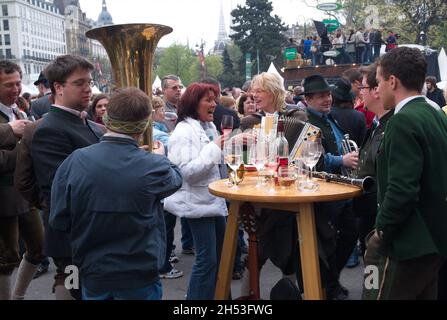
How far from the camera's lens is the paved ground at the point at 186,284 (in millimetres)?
4730

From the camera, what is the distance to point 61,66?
3160 mm

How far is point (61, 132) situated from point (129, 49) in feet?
2.64

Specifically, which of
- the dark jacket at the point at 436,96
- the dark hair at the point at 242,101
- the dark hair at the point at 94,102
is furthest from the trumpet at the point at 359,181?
the dark jacket at the point at 436,96

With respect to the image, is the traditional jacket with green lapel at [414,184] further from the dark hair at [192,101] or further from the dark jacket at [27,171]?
the dark jacket at [27,171]

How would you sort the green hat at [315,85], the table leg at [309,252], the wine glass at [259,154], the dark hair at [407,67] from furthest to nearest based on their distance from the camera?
the green hat at [315,85], the wine glass at [259,154], the table leg at [309,252], the dark hair at [407,67]

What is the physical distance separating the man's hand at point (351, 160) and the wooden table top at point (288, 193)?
56 centimetres

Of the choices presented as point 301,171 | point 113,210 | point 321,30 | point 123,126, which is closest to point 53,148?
point 123,126

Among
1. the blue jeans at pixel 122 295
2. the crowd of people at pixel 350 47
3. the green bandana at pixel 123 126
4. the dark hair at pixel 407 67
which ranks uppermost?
the crowd of people at pixel 350 47

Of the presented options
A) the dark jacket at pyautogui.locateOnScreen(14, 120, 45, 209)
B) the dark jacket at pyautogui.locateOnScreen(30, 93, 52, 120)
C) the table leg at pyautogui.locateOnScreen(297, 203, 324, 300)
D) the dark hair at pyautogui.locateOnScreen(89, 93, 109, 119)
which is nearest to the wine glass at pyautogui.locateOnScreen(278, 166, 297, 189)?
the table leg at pyautogui.locateOnScreen(297, 203, 324, 300)

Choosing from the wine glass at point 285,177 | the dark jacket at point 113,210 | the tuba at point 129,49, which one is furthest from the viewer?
the tuba at point 129,49

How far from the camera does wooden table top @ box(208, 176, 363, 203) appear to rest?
9.64 ft

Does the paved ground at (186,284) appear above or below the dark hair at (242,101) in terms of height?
below

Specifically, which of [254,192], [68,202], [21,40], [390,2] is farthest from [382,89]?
[21,40]

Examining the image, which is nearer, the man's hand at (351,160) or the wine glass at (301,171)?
the wine glass at (301,171)
